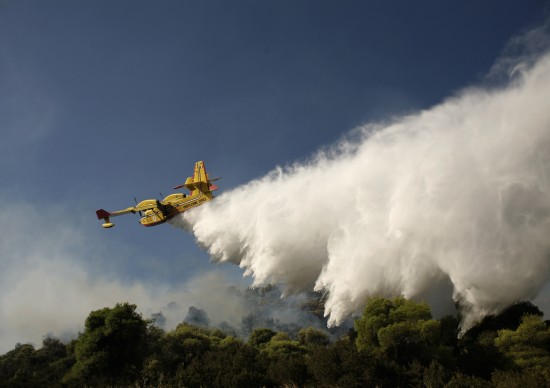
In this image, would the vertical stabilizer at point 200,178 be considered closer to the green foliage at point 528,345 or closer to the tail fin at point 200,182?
the tail fin at point 200,182

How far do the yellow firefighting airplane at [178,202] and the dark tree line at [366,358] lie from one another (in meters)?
10.6

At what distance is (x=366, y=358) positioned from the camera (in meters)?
31.6

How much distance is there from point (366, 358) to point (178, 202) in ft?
84.0

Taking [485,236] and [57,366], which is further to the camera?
[57,366]

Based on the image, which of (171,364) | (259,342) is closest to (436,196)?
(171,364)

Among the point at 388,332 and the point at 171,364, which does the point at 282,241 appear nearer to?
the point at 388,332

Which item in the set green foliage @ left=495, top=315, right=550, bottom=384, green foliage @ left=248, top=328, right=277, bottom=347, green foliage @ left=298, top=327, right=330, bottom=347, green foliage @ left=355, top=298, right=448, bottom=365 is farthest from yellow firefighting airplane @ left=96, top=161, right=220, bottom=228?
green foliage @ left=298, top=327, right=330, bottom=347

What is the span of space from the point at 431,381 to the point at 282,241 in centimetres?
1436

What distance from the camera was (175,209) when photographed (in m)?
47.2

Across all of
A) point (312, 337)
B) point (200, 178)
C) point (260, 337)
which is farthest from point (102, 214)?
point (312, 337)

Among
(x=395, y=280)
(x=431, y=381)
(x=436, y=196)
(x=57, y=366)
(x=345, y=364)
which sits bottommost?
(x=431, y=381)

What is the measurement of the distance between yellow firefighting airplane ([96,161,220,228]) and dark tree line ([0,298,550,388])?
1061cm

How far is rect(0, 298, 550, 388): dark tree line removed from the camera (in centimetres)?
3059

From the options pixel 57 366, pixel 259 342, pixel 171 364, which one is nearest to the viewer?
pixel 171 364
